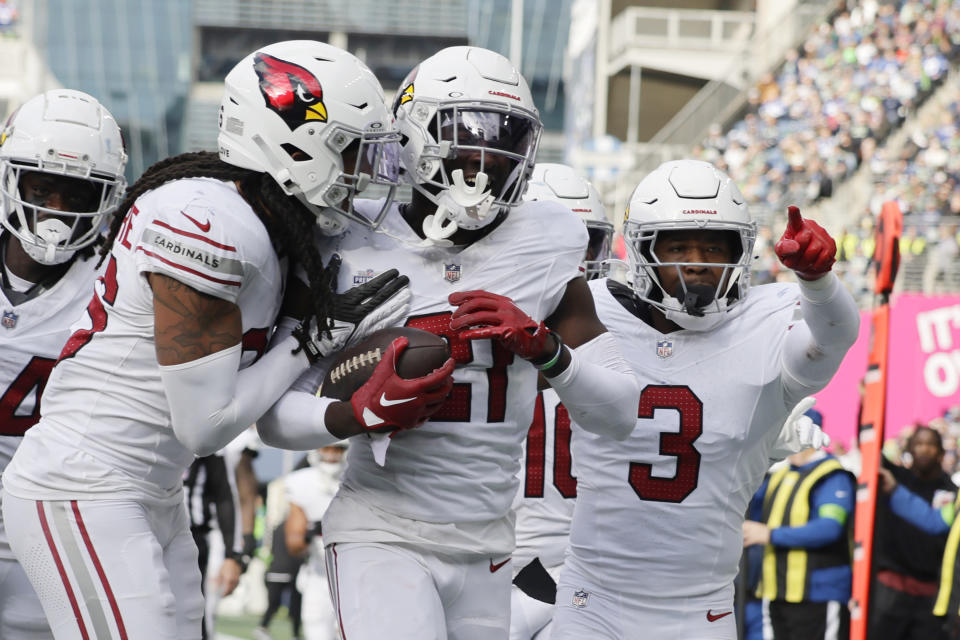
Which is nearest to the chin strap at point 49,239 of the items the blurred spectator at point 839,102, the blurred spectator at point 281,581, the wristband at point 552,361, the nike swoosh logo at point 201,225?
the nike swoosh logo at point 201,225

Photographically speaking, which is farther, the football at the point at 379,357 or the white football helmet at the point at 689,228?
the white football helmet at the point at 689,228

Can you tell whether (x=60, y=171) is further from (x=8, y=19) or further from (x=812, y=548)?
(x=8, y=19)

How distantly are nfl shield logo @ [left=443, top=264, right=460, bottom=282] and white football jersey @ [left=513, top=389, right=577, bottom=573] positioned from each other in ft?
4.95

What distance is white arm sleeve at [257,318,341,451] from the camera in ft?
10.1

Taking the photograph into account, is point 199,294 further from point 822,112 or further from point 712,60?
point 712,60

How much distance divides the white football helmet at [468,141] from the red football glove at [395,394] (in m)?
0.42

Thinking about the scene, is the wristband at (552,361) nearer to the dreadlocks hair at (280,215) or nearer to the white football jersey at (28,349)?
the dreadlocks hair at (280,215)

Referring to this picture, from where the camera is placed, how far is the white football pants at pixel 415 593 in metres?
3.09

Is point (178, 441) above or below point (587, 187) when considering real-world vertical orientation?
below

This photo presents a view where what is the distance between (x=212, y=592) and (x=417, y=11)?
35.3m

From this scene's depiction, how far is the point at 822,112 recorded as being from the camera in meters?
20.3

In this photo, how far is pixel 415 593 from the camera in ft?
10.2

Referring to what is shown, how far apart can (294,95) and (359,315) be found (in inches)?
20.5

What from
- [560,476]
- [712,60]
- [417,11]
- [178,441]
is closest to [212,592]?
[560,476]
